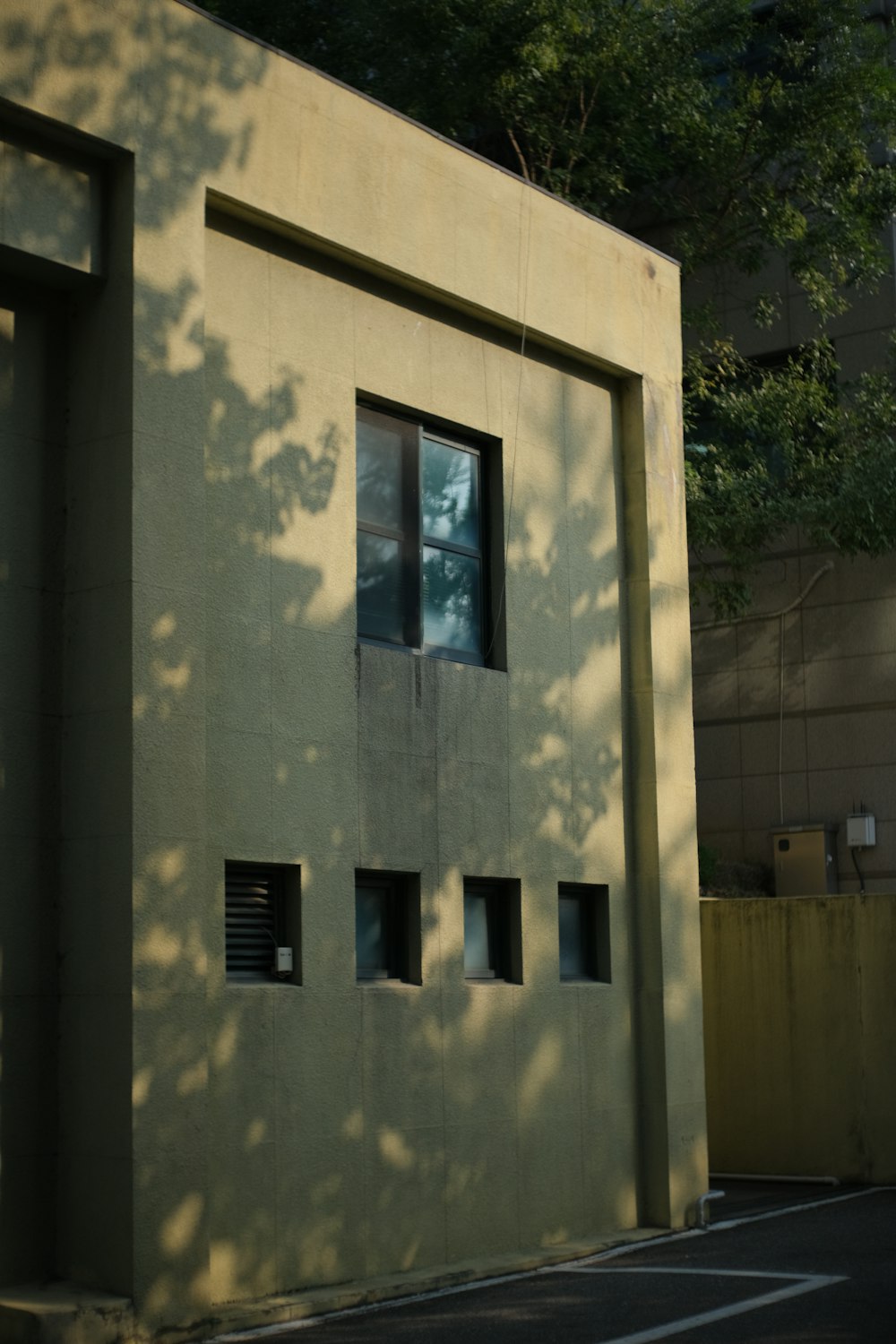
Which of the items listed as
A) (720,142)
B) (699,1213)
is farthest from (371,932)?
(720,142)

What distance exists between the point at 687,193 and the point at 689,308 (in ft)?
5.27

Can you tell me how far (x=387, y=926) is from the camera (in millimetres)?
11398

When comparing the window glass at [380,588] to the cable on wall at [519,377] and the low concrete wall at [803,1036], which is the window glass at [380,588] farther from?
the low concrete wall at [803,1036]

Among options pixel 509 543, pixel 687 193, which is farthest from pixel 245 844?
pixel 687 193

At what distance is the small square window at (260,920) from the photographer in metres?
10.2

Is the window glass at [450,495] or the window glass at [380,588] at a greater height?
the window glass at [450,495]

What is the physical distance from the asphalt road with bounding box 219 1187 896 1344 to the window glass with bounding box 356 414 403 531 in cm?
511

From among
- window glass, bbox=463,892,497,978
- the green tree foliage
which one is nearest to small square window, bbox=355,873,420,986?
window glass, bbox=463,892,497,978

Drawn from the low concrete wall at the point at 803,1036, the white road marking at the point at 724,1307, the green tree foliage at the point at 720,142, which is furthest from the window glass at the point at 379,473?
the green tree foliage at the point at 720,142

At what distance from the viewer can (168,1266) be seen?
29.5ft

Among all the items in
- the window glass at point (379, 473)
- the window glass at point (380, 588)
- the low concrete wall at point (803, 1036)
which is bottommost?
the low concrete wall at point (803, 1036)

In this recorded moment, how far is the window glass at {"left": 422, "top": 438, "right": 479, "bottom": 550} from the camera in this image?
12242 mm

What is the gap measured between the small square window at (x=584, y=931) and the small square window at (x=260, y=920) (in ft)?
10.0

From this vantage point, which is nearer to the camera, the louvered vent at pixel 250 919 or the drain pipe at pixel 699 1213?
the louvered vent at pixel 250 919
